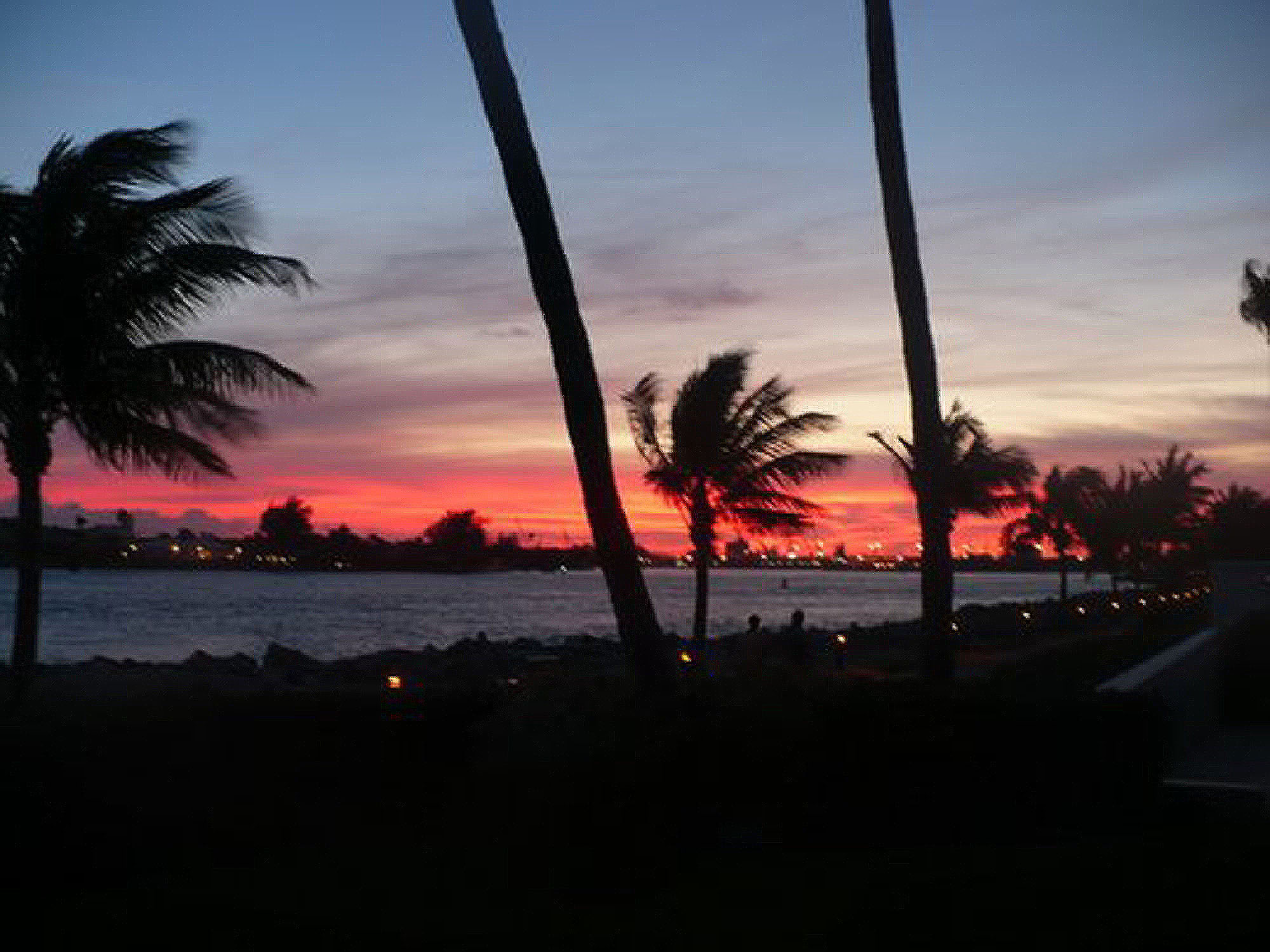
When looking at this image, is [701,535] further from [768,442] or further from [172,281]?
[172,281]

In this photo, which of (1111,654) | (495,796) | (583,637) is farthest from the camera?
(583,637)

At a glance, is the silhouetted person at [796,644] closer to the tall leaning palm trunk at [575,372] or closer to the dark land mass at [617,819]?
the tall leaning palm trunk at [575,372]

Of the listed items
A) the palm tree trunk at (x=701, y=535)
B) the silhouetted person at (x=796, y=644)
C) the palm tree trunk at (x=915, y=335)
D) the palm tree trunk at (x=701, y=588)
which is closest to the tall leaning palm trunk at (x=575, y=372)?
the palm tree trunk at (x=915, y=335)

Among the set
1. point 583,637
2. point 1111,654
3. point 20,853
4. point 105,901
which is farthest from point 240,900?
A: point 583,637

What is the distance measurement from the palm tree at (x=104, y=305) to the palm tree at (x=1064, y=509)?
51.8m

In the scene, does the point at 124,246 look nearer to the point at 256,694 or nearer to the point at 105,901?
the point at 256,694

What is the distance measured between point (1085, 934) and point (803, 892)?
1.39 meters

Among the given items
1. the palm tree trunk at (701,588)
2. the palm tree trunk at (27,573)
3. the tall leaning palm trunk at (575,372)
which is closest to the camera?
the tall leaning palm trunk at (575,372)

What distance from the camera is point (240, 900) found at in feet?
24.1

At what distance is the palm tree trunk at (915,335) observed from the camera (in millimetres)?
11883

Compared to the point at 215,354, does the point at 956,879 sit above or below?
below

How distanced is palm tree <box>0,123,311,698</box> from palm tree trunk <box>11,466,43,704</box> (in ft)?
0.04

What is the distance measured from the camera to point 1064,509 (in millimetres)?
61688

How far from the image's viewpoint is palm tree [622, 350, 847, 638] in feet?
73.7
